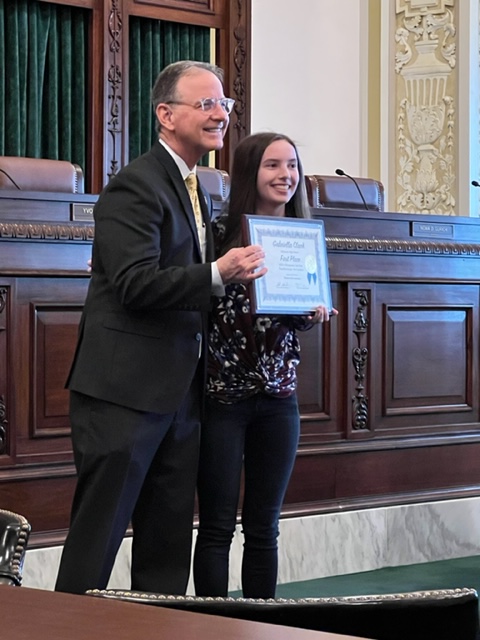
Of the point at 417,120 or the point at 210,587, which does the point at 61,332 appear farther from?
the point at 417,120

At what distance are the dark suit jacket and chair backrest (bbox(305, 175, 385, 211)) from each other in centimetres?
272

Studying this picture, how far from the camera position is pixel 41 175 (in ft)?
14.4

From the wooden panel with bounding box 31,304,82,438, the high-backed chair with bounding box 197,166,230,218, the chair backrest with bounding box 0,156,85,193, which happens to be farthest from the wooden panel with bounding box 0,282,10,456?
the high-backed chair with bounding box 197,166,230,218

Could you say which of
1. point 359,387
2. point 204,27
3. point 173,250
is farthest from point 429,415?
point 204,27

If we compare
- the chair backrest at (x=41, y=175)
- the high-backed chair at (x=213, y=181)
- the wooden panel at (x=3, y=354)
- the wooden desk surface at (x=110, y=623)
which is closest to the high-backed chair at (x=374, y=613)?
the wooden desk surface at (x=110, y=623)

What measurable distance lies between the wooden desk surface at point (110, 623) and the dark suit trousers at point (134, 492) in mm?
1738

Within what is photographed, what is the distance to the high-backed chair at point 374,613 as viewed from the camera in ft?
2.52

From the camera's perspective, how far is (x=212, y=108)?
2.41 m

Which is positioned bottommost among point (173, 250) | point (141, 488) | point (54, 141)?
point (141, 488)

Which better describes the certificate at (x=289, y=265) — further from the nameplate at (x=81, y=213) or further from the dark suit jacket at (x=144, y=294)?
the nameplate at (x=81, y=213)

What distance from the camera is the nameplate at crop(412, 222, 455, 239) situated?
14.4 ft

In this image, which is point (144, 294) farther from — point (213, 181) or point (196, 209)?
point (213, 181)

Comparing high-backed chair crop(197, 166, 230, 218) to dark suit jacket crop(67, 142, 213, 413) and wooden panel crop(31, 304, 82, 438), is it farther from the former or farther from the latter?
dark suit jacket crop(67, 142, 213, 413)

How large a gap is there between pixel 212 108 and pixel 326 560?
6.67 feet
